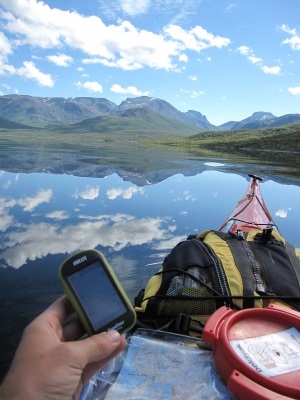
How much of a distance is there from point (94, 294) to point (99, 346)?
32 cm

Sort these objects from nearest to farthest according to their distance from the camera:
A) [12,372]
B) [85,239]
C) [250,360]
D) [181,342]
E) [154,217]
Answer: [12,372] < [250,360] < [181,342] < [85,239] < [154,217]

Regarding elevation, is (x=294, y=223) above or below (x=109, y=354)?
below

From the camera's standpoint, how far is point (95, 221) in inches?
295

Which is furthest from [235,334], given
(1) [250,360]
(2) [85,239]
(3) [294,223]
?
(3) [294,223]

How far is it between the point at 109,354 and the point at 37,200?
8.21 m

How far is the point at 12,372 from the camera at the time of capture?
1.19m

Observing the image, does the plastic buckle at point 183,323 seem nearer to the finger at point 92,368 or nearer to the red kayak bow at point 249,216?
the finger at point 92,368

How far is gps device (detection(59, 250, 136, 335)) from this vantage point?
1.59 m

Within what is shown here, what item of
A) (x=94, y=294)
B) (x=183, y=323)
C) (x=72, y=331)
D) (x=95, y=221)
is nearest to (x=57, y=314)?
(x=72, y=331)

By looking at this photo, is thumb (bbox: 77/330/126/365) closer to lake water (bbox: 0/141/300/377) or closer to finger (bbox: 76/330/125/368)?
finger (bbox: 76/330/125/368)

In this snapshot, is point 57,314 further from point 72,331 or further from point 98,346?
point 98,346

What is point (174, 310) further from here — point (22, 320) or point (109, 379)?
point (22, 320)

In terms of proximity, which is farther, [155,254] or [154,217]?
[154,217]

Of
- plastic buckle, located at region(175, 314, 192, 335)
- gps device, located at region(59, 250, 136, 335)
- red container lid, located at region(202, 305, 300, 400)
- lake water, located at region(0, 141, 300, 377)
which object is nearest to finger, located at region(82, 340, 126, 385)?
gps device, located at region(59, 250, 136, 335)
